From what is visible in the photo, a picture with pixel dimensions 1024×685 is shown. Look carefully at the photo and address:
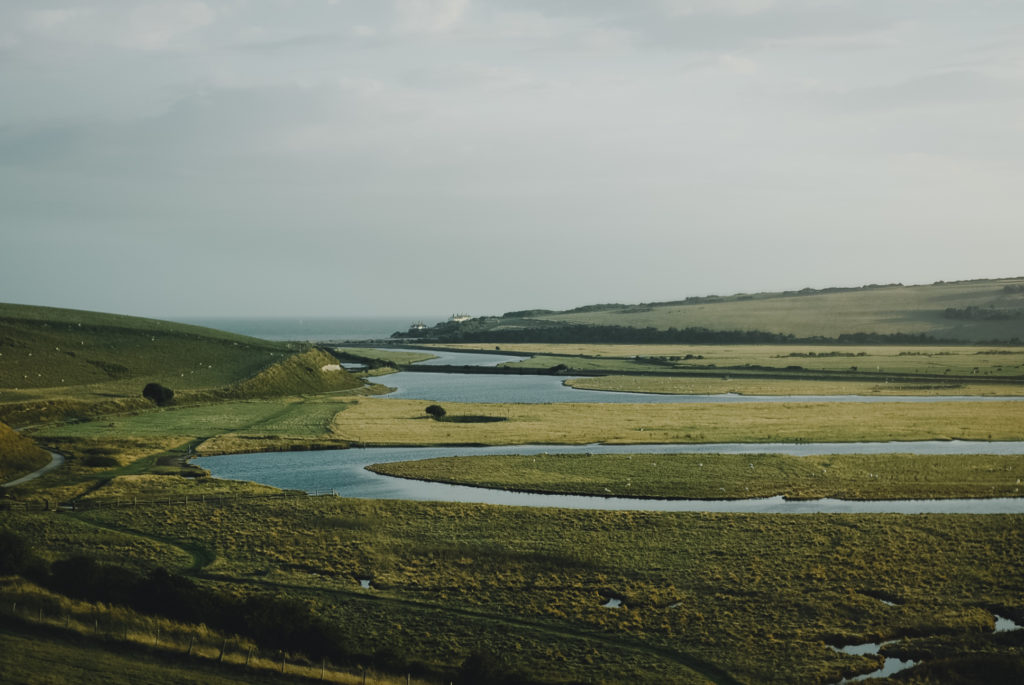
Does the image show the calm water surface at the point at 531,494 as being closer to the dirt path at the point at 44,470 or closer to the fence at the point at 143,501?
the fence at the point at 143,501

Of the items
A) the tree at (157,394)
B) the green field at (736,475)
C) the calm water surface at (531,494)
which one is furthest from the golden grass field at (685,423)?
the tree at (157,394)

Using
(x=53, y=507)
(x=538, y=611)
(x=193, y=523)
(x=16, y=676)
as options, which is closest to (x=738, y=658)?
(x=538, y=611)

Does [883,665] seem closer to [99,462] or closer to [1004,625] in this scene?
[1004,625]

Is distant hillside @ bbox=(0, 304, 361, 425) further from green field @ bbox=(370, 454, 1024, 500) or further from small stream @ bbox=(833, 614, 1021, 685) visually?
A: small stream @ bbox=(833, 614, 1021, 685)

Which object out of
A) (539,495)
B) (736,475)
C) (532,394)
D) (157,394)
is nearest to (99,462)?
(539,495)

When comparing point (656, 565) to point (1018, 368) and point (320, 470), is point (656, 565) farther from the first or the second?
point (1018, 368)

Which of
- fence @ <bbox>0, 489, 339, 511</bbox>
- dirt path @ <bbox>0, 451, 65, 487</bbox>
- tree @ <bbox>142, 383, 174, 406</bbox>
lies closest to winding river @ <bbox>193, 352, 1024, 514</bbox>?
fence @ <bbox>0, 489, 339, 511</bbox>
